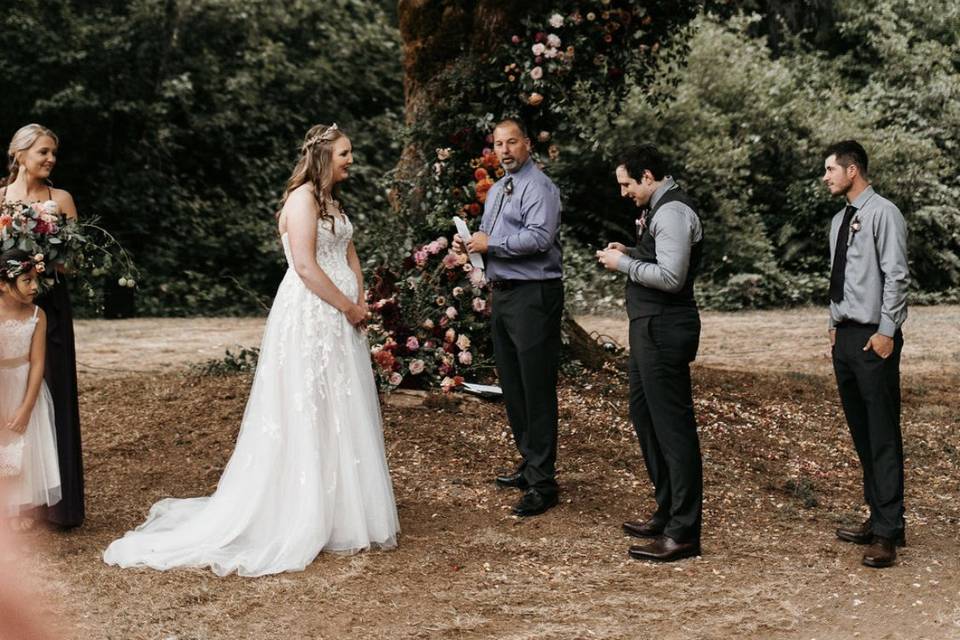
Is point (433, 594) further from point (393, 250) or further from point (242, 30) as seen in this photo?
point (242, 30)

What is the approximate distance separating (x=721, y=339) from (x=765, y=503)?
754 centimetres

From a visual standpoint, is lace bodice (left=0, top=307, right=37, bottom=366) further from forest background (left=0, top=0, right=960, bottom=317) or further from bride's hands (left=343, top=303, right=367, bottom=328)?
forest background (left=0, top=0, right=960, bottom=317)

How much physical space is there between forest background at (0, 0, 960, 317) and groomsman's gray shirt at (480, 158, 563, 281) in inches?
410

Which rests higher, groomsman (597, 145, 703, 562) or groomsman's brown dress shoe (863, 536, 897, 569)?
groomsman (597, 145, 703, 562)

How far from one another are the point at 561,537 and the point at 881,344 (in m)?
1.76

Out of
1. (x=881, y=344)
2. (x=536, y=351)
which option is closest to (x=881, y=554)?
(x=881, y=344)

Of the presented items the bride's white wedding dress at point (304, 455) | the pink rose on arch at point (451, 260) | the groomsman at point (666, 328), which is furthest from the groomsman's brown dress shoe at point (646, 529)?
the pink rose on arch at point (451, 260)

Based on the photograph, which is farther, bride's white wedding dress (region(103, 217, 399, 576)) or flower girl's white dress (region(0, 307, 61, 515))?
flower girl's white dress (region(0, 307, 61, 515))

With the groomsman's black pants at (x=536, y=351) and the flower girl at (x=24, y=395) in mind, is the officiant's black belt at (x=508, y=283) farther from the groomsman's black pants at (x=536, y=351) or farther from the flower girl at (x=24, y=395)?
the flower girl at (x=24, y=395)

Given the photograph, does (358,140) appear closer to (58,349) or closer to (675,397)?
(58,349)

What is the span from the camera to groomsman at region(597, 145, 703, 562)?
200 inches

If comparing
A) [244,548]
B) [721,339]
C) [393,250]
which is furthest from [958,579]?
[721,339]

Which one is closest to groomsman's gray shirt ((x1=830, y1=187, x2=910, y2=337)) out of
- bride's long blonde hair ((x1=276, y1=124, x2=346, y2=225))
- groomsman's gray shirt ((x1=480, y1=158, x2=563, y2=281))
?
groomsman's gray shirt ((x1=480, y1=158, x2=563, y2=281))

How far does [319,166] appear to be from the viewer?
539cm
